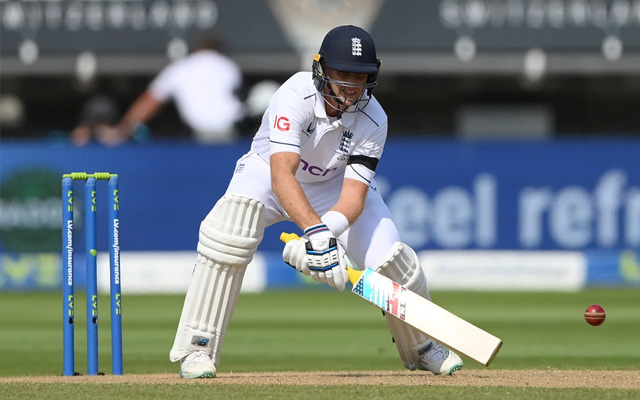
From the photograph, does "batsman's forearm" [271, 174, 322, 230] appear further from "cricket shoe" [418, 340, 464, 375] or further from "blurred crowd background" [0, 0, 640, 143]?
"blurred crowd background" [0, 0, 640, 143]

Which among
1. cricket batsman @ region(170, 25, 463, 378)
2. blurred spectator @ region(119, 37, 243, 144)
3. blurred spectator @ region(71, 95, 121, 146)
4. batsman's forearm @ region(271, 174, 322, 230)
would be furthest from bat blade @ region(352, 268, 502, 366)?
blurred spectator @ region(71, 95, 121, 146)

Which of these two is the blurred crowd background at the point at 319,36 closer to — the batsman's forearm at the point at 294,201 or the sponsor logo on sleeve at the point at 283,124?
the sponsor logo on sleeve at the point at 283,124

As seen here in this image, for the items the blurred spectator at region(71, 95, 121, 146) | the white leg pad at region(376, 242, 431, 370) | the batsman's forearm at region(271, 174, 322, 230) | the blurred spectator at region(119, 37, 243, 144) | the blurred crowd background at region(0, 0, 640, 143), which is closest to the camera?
the batsman's forearm at region(271, 174, 322, 230)

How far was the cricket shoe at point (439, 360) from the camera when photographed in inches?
204

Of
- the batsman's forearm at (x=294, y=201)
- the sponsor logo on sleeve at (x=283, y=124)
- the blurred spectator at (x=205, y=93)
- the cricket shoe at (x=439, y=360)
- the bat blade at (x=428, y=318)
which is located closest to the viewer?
the bat blade at (x=428, y=318)

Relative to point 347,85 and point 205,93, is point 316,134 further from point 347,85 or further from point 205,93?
point 205,93

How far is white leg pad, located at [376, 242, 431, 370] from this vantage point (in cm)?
498

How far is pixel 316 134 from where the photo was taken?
198 inches

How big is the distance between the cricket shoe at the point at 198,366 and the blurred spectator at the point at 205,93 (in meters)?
6.25

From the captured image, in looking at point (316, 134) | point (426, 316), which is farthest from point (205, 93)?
point (426, 316)

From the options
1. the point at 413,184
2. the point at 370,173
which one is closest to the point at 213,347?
the point at 370,173

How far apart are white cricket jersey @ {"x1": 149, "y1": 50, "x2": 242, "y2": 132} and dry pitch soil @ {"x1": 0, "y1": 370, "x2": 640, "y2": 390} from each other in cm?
591

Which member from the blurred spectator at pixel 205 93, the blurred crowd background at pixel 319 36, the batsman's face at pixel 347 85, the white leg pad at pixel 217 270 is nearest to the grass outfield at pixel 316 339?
the white leg pad at pixel 217 270

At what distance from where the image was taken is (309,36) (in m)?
12.7
